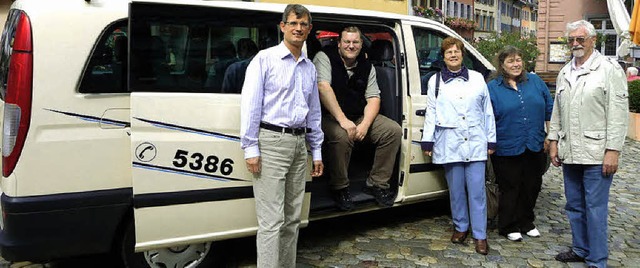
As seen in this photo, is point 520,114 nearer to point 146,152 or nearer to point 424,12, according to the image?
point 146,152

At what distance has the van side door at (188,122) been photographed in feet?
10.5

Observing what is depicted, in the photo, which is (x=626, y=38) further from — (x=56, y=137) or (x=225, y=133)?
(x=56, y=137)

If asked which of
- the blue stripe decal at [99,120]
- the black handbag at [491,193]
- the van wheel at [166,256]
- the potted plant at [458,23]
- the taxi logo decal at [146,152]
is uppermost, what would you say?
the potted plant at [458,23]

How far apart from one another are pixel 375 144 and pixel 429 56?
3.20 ft

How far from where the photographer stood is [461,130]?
13.8ft

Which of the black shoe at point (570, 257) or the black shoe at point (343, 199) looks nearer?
the black shoe at point (570, 257)

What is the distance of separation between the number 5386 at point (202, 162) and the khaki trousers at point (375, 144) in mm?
999

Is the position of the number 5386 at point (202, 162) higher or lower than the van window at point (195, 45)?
lower

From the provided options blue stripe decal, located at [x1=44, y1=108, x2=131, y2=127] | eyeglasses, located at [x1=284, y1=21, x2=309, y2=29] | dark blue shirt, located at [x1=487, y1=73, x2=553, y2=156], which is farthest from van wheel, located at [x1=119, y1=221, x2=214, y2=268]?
dark blue shirt, located at [x1=487, y1=73, x2=553, y2=156]

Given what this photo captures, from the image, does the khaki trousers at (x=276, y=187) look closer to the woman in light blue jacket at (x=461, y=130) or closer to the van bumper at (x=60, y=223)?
the van bumper at (x=60, y=223)

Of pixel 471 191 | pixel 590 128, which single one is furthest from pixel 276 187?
pixel 590 128

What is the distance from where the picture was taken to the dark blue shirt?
4309mm

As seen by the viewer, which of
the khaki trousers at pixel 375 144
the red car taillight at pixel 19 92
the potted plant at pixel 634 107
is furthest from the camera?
the potted plant at pixel 634 107

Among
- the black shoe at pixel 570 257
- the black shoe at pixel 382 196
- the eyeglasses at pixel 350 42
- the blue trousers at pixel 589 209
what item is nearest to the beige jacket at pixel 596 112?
the blue trousers at pixel 589 209
